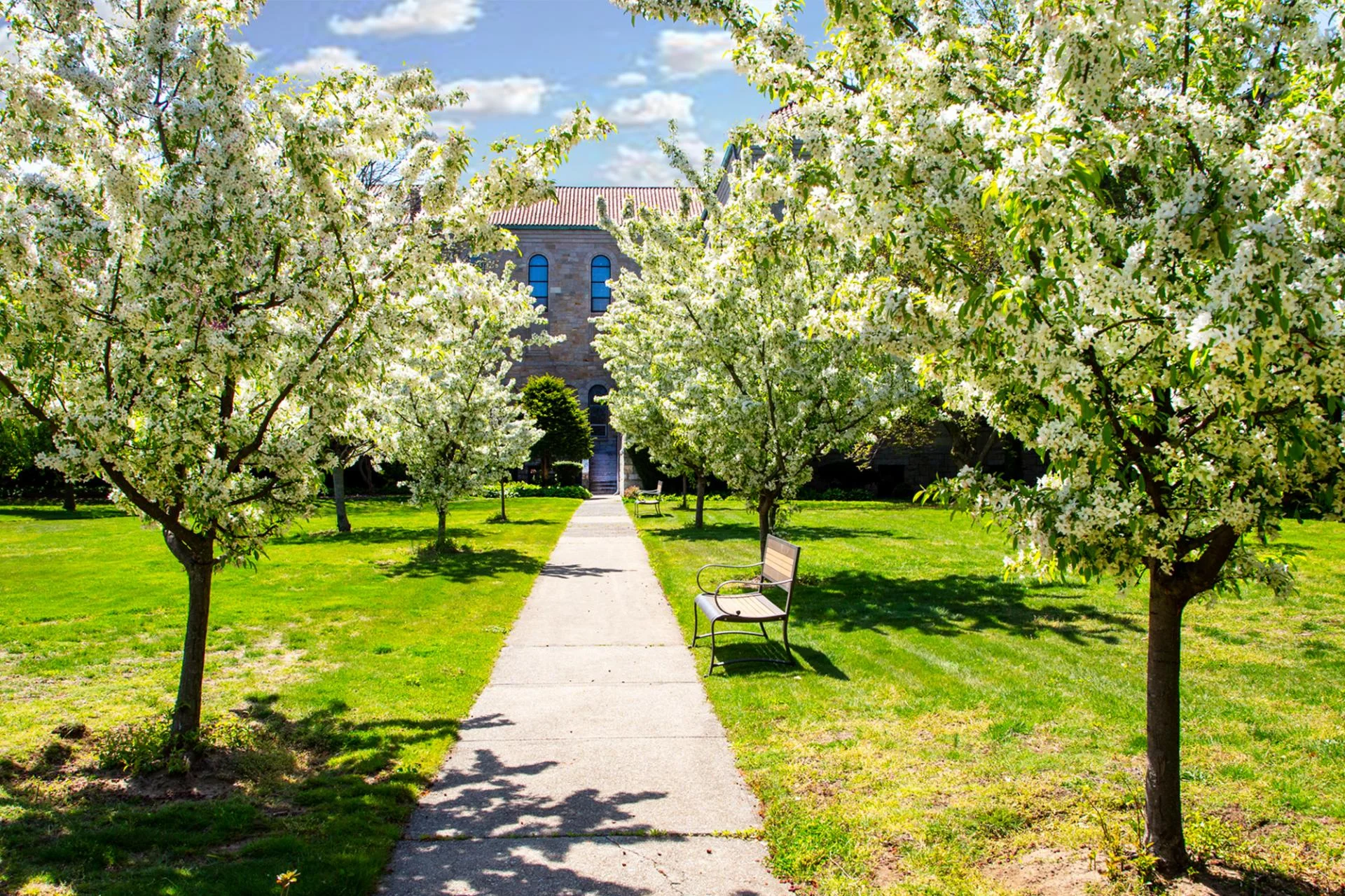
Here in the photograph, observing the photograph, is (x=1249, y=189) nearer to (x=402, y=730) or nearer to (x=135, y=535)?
(x=402, y=730)

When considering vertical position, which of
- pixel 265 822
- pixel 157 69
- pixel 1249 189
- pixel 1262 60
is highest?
pixel 157 69

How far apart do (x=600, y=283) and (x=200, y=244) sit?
45.8 m

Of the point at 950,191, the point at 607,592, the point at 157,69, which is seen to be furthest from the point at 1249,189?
the point at 607,592

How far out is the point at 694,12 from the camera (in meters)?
5.15

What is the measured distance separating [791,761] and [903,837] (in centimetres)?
116

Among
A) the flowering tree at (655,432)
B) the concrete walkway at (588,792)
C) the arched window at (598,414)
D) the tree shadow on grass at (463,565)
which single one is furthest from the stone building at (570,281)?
the concrete walkway at (588,792)

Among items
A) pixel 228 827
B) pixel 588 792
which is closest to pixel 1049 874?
pixel 588 792

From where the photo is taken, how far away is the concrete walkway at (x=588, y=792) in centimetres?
414

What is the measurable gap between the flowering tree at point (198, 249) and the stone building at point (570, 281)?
41.4 metres

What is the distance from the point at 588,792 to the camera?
5203mm

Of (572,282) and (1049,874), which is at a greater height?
(572,282)

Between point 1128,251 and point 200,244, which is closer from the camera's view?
point 1128,251

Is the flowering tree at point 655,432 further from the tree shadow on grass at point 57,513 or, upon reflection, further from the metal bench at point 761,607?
the tree shadow on grass at point 57,513

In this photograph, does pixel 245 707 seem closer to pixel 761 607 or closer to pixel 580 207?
pixel 761 607
